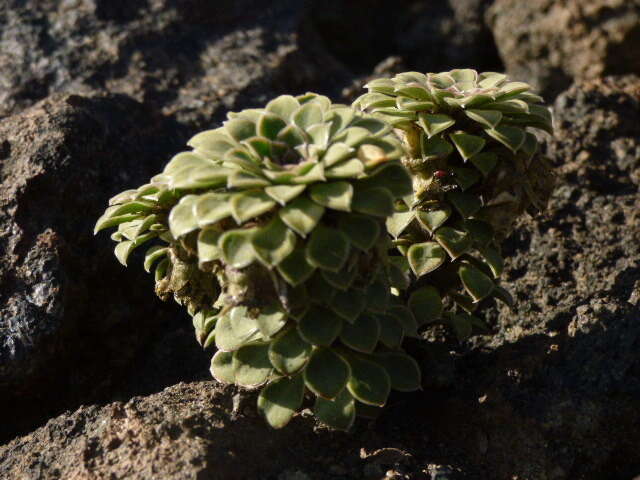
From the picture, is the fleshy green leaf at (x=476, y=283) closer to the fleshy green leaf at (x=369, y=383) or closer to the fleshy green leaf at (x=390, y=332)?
the fleshy green leaf at (x=390, y=332)

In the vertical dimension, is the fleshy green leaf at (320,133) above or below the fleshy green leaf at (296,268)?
above

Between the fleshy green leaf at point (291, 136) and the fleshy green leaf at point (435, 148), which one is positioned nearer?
the fleshy green leaf at point (291, 136)

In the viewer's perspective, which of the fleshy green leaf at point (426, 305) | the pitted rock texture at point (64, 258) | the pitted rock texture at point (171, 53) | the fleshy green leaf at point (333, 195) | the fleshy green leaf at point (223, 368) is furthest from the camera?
the pitted rock texture at point (171, 53)

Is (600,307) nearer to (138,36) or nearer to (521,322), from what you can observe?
(521,322)

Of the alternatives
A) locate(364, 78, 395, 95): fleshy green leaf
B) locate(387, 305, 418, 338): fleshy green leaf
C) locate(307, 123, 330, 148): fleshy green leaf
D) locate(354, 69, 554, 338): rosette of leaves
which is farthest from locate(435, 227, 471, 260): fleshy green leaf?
locate(307, 123, 330, 148): fleshy green leaf

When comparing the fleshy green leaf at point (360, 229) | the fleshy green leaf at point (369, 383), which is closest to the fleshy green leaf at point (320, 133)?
the fleshy green leaf at point (360, 229)

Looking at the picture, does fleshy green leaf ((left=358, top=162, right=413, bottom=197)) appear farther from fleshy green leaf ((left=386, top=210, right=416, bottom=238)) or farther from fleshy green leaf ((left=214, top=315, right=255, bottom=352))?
fleshy green leaf ((left=214, top=315, right=255, bottom=352))

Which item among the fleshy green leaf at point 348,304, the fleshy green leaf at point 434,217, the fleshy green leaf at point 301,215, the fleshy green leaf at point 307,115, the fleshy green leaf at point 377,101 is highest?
the fleshy green leaf at point 307,115

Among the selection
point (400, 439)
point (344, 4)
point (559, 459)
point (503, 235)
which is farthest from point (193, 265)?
point (344, 4)
